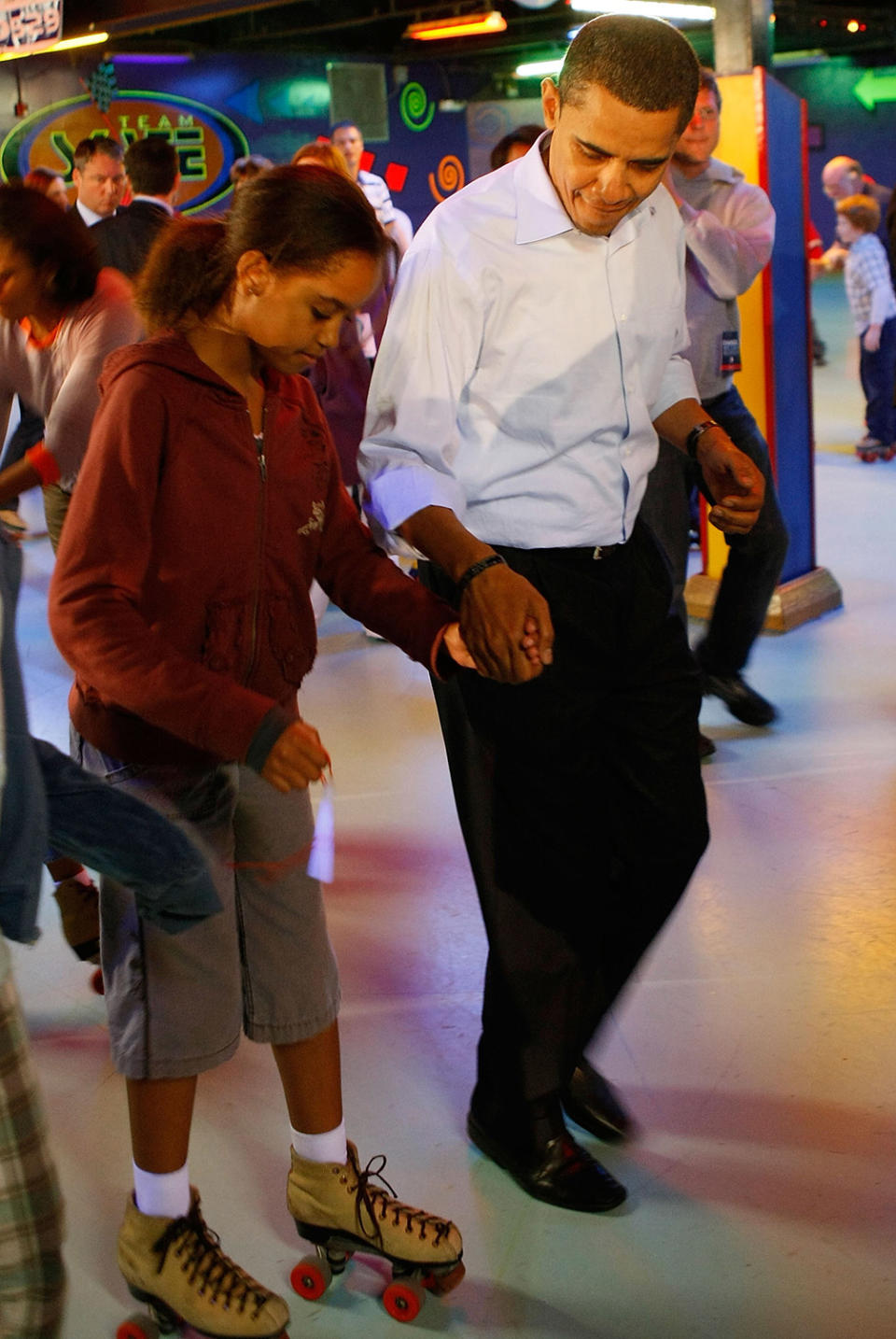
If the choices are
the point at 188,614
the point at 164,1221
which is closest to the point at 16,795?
the point at 188,614

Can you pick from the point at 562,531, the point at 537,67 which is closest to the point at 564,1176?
the point at 562,531

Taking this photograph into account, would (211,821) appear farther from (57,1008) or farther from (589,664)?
(57,1008)

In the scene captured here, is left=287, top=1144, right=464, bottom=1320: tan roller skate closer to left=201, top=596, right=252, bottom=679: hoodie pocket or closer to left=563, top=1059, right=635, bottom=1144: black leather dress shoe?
left=563, top=1059, right=635, bottom=1144: black leather dress shoe

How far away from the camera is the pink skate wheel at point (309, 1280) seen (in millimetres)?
1932

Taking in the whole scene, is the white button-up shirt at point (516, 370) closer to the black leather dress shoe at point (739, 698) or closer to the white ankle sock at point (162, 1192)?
the white ankle sock at point (162, 1192)

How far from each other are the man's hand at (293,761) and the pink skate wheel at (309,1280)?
0.81m

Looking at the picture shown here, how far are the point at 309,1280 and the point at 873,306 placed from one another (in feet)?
26.4

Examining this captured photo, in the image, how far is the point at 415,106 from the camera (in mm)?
17234

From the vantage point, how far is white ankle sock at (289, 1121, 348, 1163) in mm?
1930

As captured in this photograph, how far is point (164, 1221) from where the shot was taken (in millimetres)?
1836

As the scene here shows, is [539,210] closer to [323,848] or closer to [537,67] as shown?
[323,848]

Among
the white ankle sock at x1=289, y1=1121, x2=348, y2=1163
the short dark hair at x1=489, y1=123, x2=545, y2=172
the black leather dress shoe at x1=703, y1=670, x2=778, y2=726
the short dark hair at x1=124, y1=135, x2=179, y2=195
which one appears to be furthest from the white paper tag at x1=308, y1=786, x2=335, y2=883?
the short dark hair at x1=124, y1=135, x2=179, y2=195

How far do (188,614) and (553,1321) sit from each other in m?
1.05

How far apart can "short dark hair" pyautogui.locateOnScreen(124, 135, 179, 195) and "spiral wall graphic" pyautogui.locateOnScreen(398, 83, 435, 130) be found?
487 inches
